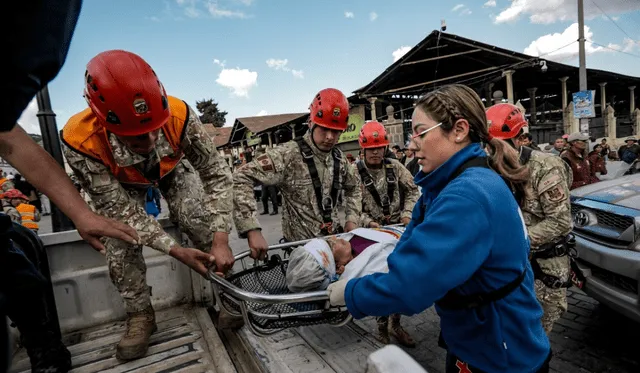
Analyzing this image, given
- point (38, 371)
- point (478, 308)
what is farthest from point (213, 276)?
point (478, 308)

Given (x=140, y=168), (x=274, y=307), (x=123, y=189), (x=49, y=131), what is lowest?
(x=274, y=307)

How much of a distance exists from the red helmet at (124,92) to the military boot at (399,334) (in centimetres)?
253

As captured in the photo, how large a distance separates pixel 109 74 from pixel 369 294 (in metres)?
1.70

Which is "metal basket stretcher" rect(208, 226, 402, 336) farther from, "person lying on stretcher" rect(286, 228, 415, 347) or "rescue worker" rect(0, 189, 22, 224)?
"rescue worker" rect(0, 189, 22, 224)

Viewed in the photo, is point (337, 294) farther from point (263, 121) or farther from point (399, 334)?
point (263, 121)

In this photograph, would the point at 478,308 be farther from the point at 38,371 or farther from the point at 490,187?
the point at 38,371

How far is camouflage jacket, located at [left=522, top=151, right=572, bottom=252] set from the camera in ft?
7.80

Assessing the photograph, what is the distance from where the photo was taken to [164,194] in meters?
2.67

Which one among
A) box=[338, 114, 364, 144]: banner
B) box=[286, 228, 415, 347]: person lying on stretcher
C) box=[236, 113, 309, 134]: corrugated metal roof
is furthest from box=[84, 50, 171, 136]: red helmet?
box=[236, 113, 309, 134]: corrugated metal roof

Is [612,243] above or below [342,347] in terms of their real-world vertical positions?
above

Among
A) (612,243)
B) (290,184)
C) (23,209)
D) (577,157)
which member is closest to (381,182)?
(290,184)

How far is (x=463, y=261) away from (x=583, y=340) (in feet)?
9.23

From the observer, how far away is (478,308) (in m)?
1.26

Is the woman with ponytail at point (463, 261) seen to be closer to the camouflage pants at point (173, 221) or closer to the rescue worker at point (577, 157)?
the camouflage pants at point (173, 221)
